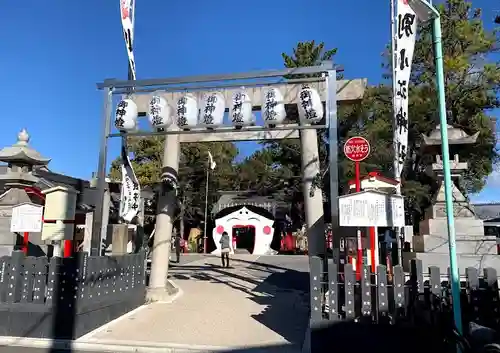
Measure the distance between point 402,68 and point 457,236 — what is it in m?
3.69

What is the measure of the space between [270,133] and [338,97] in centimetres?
194

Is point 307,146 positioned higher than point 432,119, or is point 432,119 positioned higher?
point 432,119

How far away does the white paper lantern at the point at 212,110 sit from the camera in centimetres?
817

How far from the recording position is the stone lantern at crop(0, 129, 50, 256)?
29.3 feet

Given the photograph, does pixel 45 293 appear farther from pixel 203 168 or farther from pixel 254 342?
pixel 203 168

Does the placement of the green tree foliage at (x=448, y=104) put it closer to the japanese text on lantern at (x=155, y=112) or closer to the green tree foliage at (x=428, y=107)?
the green tree foliage at (x=428, y=107)

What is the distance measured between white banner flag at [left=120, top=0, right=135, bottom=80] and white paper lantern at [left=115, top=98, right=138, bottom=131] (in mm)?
758

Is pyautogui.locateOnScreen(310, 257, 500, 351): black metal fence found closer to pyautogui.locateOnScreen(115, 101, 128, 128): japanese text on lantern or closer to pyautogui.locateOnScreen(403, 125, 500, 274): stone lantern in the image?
pyautogui.locateOnScreen(403, 125, 500, 274): stone lantern

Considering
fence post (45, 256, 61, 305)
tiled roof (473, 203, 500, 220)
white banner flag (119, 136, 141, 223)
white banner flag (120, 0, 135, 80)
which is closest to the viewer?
fence post (45, 256, 61, 305)

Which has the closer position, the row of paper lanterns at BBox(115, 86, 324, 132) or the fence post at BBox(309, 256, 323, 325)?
the fence post at BBox(309, 256, 323, 325)

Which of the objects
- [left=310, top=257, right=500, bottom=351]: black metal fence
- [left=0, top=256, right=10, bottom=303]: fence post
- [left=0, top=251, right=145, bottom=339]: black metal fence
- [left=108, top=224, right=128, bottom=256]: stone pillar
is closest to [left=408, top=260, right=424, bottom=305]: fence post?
[left=310, top=257, right=500, bottom=351]: black metal fence

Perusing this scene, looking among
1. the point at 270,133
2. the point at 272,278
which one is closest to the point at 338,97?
the point at 270,133

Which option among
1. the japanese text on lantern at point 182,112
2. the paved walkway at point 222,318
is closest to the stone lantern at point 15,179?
the paved walkway at point 222,318

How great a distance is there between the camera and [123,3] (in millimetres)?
8758
